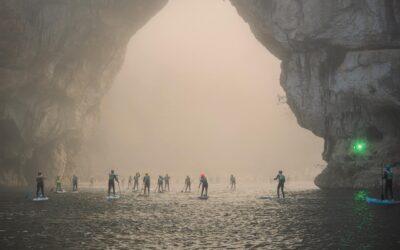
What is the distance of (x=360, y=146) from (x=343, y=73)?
781 centimetres

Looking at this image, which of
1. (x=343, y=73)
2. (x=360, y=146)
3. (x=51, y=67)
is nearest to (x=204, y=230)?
(x=360, y=146)

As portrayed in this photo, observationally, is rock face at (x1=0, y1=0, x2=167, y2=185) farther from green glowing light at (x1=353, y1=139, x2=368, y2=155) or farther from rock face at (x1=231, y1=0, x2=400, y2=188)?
green glowing light at (x1=353, y1=139, x2=368, y2=155)

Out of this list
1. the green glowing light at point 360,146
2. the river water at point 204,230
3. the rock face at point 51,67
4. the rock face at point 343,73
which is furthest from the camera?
the rock face at point 51,67

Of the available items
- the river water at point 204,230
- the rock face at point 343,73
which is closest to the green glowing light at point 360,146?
the rock face at point 343,73

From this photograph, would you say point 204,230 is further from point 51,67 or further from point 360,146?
point 51,67

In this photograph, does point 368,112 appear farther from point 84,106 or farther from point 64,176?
point 64,176

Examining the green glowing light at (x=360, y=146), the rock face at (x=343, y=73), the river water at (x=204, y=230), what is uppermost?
the rock face at (x=343, y=73)

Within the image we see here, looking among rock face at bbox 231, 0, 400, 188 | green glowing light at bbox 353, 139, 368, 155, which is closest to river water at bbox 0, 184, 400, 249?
rock face at bbox 231, 0, 400, 188

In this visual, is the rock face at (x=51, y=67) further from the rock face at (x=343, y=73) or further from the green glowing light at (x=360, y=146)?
the green glowing light at (x=360, y=146)

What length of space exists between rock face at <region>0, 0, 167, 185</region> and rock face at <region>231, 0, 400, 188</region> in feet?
76.0

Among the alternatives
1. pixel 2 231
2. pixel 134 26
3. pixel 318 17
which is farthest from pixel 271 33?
pixel 2 231

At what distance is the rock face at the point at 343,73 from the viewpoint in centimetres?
4125

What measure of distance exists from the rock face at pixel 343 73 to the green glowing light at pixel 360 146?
0.52 metres

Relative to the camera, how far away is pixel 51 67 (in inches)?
2395
